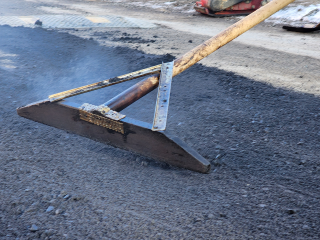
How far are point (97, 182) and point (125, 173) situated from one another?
0.19 metres

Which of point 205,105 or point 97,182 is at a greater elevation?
point 205,105

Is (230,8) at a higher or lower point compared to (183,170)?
higher

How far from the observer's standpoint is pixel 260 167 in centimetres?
182

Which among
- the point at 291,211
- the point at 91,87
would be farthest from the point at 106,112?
the point at 291,211

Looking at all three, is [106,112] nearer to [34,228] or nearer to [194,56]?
[34,228]

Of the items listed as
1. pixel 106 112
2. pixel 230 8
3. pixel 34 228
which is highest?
pixel 230 8

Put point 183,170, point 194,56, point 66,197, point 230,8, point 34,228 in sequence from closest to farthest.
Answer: point 34,228, point 66,197, point 183,170, point 194,56, point 230,8

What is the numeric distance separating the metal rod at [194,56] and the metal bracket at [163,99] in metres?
0.08

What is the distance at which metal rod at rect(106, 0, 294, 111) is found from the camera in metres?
2.05

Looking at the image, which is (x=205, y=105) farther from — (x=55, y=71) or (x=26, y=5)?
(x=26, y=5)

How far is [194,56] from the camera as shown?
2387 millimetres

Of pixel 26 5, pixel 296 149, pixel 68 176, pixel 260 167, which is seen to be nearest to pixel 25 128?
pixel 68 176

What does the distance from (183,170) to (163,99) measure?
518 mm

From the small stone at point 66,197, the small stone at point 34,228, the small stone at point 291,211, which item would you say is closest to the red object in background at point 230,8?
the small stone at point 291,211
